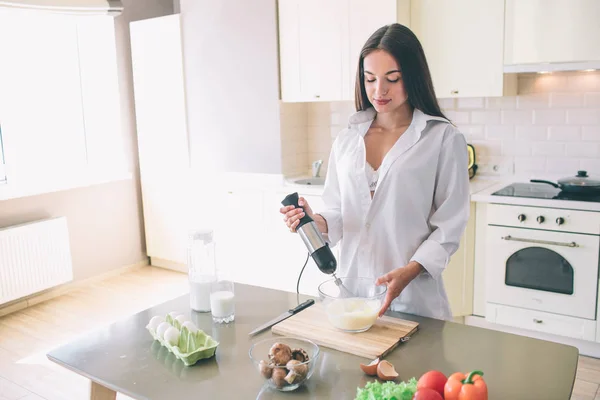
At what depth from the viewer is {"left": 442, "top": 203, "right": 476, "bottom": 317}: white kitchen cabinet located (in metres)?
3.51

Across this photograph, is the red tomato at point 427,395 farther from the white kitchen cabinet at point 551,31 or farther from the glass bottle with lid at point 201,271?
the white kitchen cabinet at point 551,31

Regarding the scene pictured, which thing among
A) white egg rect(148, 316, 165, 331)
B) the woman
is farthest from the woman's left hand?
white egg rect(148, 316, 165, 331)

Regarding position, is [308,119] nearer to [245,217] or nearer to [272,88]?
[272,88]

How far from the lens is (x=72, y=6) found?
1.39 m

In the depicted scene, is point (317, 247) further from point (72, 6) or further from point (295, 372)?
point (72, 6)

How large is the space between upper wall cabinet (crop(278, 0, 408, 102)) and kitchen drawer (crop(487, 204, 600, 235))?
4.08 ft

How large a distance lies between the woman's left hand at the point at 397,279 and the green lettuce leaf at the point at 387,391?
41 centimetres

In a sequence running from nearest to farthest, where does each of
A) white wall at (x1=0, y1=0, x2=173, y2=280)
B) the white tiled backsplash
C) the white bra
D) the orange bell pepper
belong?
the orange bell pepper
the white bra
the white tiled backsplash
white wall at (x1=0, y1=0, x2=173, y2=280)

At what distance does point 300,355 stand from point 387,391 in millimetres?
242

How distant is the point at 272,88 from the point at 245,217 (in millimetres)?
985

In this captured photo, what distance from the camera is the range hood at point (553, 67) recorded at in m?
3.21

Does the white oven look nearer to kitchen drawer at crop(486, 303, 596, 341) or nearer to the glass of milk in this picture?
kitchen drawer at crop(486, 303, 596, 341)

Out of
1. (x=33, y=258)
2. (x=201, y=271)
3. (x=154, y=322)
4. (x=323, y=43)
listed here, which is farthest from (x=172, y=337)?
(x=33, y=258)

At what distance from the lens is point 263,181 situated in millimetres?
4348
